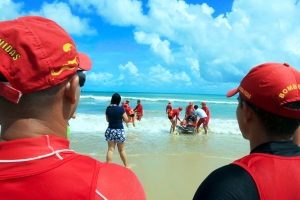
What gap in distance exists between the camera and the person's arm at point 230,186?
1.35m

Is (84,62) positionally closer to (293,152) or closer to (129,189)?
(129,189)

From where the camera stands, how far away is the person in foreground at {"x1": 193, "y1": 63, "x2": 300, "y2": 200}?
1.37 meters

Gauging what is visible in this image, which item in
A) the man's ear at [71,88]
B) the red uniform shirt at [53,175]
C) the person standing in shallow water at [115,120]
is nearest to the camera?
the red uniform shirt at [53,175]

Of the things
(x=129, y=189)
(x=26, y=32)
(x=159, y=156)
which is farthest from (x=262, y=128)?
(x=159, y=156)

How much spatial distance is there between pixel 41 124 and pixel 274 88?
129 centimetres

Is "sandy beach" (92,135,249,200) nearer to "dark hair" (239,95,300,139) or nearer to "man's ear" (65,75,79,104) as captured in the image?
"dark hair" (239,95,300,139)

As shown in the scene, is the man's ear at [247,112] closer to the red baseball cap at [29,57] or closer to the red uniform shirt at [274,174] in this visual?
the red uniform shirt at [274,174]

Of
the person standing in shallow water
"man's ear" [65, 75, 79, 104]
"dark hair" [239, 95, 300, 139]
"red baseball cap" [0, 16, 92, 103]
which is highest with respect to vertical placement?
"red baseball cap" [0, 16, 92, 103]

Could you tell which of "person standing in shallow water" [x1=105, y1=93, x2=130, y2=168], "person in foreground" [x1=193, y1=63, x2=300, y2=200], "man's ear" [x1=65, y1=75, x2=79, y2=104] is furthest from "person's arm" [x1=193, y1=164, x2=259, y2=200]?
"person standing in shallow water" [x1=105, y1=93, x2=130, y2=168]

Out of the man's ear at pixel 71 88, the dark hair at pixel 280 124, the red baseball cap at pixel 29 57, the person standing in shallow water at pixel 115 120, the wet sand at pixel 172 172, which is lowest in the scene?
the wet sand at pixel 172 172

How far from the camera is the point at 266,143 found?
1.60 metres

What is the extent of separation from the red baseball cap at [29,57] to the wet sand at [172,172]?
178 inches

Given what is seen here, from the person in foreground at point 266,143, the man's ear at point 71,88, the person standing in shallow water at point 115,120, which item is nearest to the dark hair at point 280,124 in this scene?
the person in foreground at point 266,143

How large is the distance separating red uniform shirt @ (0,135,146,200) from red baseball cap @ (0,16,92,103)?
0.20 meters
